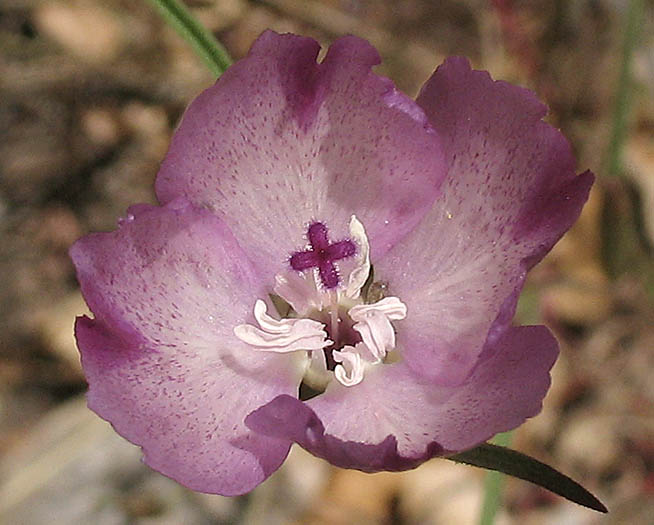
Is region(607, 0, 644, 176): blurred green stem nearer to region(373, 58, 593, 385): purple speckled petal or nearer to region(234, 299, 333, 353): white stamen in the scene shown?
region(373, 58, 593, 385): purple speckled petal

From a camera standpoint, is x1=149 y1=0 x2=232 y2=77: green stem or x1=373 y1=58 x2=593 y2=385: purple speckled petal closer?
x1=373 y1=58 x2=593 y2=385: purple speckled petal

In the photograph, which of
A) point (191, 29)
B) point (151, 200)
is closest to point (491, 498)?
point (191, 29)

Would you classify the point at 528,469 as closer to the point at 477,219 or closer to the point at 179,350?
the point at 477,219

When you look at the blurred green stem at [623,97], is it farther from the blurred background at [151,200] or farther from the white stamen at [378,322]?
the white stamen at [378,322]

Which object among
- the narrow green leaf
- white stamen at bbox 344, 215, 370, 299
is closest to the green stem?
white stamen at bbox 344, 215, 370, 299

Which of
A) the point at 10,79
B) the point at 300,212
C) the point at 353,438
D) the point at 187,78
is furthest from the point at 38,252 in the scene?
the point at 353,438

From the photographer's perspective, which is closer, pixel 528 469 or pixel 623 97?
pixel 528 469

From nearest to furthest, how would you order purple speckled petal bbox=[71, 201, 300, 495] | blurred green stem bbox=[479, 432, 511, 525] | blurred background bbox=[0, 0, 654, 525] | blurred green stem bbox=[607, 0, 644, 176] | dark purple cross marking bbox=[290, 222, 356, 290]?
purple speckled petal bbox=[71, 201, 300, 495] → dark purple cross marking bbox=[290, 222, 356, 290] → blurred green stem bbox=[479, 432, 511, 525] → blurred green stem bbox=[607, 0, 644, 176] → blurred background bbox=[0, 0, 654, 525]
